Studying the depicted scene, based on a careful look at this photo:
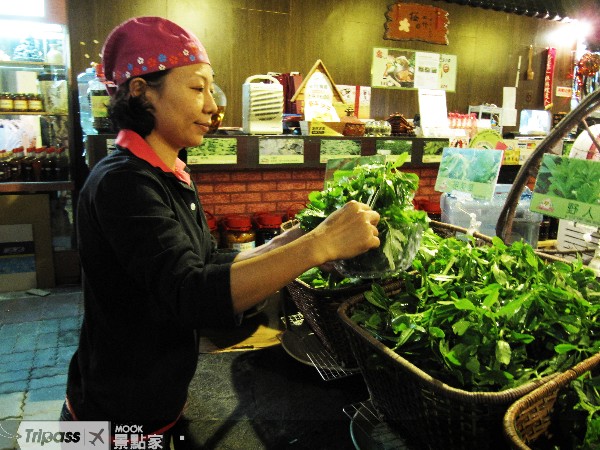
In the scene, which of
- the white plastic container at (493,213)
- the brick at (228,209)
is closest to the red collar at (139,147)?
the white plastic container at (493,213)

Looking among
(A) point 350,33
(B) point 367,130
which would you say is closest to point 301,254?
(B) point 367,130

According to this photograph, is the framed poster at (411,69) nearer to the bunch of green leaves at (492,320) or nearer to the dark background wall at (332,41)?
the dark background wall at (332,41)

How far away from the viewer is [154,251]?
112 centimetres

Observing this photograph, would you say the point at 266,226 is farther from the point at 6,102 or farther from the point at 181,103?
the point at 6,102

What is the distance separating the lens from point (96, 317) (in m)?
1.35

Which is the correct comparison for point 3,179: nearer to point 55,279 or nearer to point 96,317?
point 55,279

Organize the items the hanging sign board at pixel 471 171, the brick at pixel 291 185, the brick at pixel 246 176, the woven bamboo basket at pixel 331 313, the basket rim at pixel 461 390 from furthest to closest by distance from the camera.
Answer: the brick at pixel 291 185 < the brick at pixel 246 176 < the hanging sign board at pixel 471 171 < the woven bamboo basket at pixel 331 313 < the basket rim at pixel 461 390

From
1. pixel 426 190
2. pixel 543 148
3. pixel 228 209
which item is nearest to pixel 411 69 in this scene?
pixel 426 190

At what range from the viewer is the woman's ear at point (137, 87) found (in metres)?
1.35

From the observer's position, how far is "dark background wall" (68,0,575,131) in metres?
4.67

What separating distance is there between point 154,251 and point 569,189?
150 centimetres

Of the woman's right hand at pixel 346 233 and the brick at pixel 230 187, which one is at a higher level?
the woman's right hand at pixel 346 233

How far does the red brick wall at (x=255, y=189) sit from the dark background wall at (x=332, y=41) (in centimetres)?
118

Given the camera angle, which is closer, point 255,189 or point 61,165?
point 255,189
